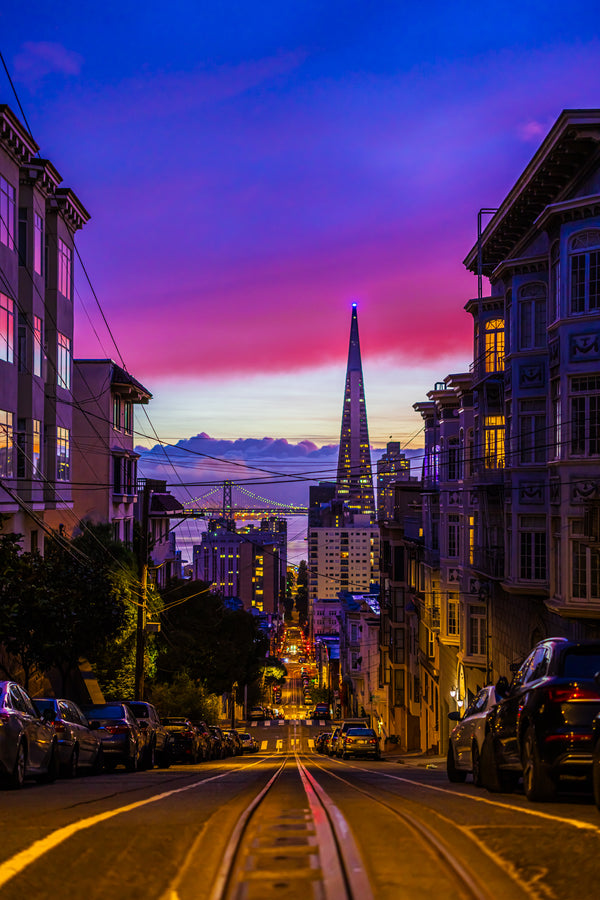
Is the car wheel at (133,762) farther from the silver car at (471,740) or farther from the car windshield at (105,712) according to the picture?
the silver car at (471,740)

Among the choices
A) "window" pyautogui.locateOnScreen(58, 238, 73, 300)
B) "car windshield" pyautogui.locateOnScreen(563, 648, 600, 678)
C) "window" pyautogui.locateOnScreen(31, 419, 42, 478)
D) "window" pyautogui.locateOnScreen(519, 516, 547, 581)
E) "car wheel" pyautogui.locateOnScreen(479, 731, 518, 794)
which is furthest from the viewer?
"window" pyautogui.locateOnScreen(58, 238, 73, 300)

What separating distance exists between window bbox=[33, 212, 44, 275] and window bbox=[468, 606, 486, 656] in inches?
819

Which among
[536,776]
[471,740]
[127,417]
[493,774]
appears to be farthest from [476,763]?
[127,417]

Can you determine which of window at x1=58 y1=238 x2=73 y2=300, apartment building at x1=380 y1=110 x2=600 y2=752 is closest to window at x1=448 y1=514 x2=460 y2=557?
apartment building at x1=380 y1=110 x2=600 y2=752

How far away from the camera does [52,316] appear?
116 feet

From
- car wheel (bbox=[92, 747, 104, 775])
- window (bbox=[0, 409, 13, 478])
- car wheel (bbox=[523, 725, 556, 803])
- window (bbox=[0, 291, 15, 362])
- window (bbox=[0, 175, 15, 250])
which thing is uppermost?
window (bbox=[0, 175, 15, 250])

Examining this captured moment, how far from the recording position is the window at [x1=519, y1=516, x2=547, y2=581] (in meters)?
28.9

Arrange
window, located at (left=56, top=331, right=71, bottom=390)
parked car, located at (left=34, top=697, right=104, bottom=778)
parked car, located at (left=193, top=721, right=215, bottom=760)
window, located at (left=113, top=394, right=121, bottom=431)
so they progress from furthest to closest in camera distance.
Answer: window, located at (left=113, top=394, right=121, bottom=431)
window, located at (left=56, top=331, right=71, bottom=390)
parked car, located at (left=193, top=721, right=215, bottom=760)
parked car, located at (left=34, top=697, right=104, bottom=778)

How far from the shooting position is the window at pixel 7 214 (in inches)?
1139

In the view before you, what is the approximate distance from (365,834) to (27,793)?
21.2 feet

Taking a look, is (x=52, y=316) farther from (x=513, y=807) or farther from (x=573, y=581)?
(x=513, y=807)

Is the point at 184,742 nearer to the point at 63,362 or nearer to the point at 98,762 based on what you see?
the point at 98,762

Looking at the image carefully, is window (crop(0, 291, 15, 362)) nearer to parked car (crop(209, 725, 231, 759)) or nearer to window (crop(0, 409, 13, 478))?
window (crop(0, 409, 13, 478))

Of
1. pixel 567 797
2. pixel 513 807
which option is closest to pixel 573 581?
pixel 567 797
